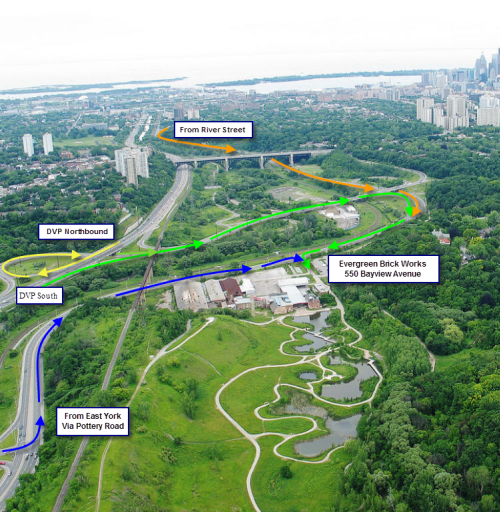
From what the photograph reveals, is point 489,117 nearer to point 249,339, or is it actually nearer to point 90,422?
point 249,339

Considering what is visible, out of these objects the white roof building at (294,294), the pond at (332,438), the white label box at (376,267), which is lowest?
the pond at (332,438)

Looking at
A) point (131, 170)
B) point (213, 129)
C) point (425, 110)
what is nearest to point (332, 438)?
point (213, 129)

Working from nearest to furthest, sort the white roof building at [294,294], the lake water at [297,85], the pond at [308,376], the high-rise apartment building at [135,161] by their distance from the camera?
the pond at [308,376], the white roof building at [294,294], the high-rise apartment building at [135,161], the lake water at [297,85]

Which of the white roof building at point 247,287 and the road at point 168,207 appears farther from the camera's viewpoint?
the road at point 168,207

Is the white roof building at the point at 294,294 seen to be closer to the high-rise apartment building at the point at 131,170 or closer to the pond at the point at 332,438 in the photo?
the pond at the point at 332,438

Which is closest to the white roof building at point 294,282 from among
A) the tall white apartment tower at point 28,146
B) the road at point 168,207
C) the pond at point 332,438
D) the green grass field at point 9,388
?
the road at point 168,207

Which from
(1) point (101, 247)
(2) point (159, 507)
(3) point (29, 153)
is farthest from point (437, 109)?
(2) point (159, 507)
